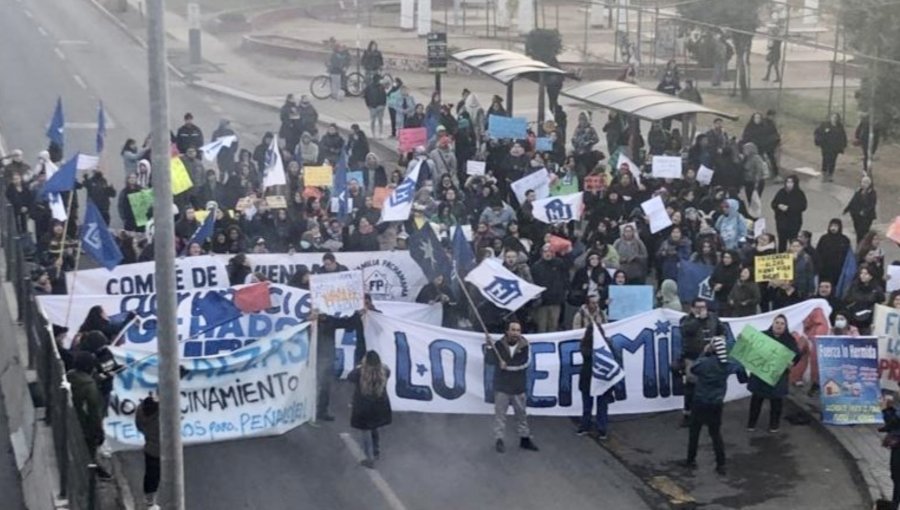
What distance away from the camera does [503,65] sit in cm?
2797

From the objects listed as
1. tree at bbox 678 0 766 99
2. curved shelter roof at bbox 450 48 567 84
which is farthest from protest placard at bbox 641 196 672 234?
tree at bbox 678 0 766 99

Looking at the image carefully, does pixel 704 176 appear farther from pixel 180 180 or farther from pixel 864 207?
pixel 180 180

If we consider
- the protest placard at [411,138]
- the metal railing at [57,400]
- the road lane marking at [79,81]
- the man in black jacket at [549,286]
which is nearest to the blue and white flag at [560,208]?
the man in black jacket at [549,286]

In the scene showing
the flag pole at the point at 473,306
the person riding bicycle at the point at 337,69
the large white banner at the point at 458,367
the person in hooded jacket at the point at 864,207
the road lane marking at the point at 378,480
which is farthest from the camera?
the person riding bicycle at the point at 337,69

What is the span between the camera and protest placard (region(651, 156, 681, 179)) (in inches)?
861

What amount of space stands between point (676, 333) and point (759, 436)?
1.39 m

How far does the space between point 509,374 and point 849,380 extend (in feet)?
12.3

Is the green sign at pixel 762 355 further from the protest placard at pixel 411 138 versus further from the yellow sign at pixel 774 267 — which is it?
the protest placard at pixel 411 138

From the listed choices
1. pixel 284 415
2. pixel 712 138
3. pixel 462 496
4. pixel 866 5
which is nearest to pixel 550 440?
pixel 462 496

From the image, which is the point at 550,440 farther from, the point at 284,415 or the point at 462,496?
the point at 284,415

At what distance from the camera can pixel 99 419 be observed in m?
13.2

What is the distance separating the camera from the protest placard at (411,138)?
24.2m

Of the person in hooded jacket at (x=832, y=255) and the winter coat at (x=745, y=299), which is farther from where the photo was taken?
the person in hooded jacket at (x=832, y=255)

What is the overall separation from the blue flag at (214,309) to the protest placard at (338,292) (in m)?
0.88
